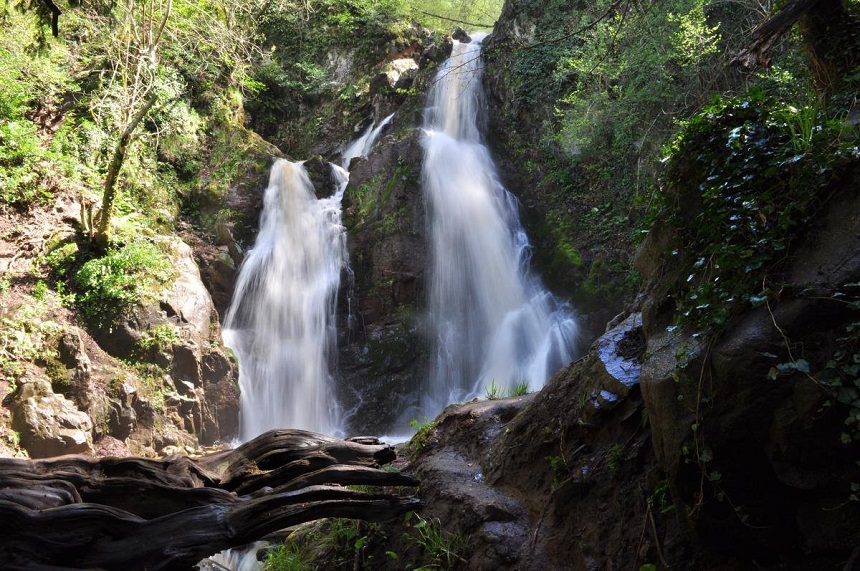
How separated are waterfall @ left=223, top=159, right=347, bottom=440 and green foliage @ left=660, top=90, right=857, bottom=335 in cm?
861

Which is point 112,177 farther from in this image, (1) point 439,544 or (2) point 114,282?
(1) point 439,544

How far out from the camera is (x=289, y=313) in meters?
11.8

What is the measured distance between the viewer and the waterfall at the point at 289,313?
10836 mm

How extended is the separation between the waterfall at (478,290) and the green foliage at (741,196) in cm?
676

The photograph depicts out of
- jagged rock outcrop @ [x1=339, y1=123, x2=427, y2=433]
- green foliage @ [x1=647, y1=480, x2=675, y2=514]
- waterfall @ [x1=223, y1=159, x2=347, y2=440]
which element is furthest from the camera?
jagged rock outcrop @ [x1=339, y1=123, x2=427, y2=433]

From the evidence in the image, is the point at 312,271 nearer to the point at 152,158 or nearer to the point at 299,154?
the point at 152,158

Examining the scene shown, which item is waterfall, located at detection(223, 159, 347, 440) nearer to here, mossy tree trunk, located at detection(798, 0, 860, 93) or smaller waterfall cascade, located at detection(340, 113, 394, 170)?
smaller waterfall cascade, located at detection(340, 113, 394, 170)

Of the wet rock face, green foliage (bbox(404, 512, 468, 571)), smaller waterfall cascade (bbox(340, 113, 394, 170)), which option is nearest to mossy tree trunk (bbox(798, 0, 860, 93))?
green foliage (bbox(404, 512, 468, 571))

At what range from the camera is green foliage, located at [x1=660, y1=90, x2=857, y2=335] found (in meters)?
2.72

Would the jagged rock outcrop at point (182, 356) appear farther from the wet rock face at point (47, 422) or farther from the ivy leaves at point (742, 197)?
the ivy leaves at point (742, 197)

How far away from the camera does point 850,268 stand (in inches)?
96.6

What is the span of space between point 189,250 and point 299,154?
632 centimetres

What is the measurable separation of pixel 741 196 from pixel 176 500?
4.33 m

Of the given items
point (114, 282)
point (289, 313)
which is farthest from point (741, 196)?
point (289, 313)
